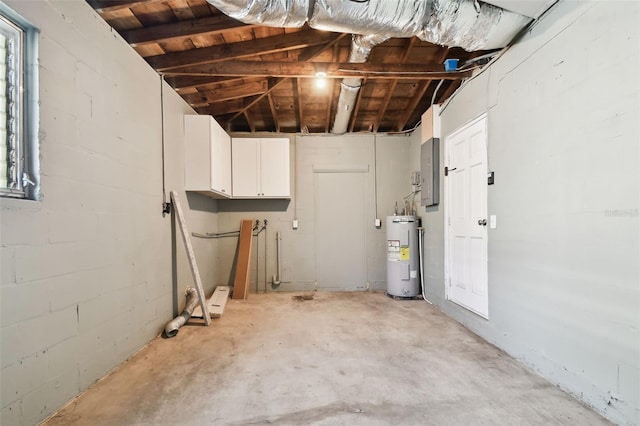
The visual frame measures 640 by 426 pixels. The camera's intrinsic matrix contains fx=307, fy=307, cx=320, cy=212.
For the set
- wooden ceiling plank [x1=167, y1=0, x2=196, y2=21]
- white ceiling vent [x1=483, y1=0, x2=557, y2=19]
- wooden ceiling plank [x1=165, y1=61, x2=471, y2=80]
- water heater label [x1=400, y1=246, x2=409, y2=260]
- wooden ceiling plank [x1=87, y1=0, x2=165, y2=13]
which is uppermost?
wooden ceiling plank [x1=167, y1=0, x2=196, y2=21]

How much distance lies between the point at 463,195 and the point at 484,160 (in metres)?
0.54

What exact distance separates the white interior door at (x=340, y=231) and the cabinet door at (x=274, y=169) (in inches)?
25.6

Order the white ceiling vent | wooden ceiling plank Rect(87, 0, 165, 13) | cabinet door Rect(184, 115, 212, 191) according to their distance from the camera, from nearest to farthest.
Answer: the white ceiling vent, wooden ceiling plank Rect(87, 0, 165, 13), cabinet door Rect(184, 115, 212, 191)

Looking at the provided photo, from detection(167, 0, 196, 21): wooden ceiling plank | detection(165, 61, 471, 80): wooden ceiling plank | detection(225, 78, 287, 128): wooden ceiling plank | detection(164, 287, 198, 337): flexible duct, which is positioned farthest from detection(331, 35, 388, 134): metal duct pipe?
detection(164, 287, 198, 337): flexible duct

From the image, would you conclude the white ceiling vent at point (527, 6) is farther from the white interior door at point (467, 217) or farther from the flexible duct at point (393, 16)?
the white interior door at point (467, 217)

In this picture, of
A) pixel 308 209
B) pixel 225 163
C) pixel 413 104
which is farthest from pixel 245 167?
pixel 413 104

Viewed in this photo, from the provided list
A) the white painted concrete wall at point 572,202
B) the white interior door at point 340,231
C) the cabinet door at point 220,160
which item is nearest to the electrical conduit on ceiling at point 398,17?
the white painted concrete wall at point 572,202

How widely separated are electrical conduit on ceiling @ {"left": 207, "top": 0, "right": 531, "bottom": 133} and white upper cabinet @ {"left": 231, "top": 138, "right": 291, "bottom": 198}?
2.62 meters

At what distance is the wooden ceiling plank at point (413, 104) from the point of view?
14.0 ft

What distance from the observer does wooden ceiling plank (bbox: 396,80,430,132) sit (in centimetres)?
426

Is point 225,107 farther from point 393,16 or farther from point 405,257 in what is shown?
point 405,257

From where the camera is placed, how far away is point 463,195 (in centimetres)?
347

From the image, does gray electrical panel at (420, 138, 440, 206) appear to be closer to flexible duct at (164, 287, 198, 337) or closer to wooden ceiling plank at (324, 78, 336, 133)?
wooden ceiling plank at (324, 78, 336, 133)

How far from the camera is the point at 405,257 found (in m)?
4.67
